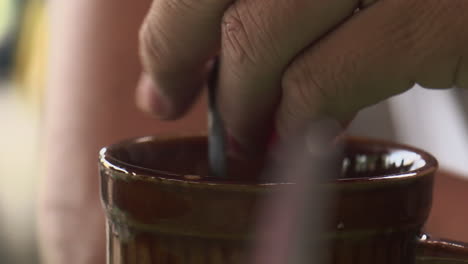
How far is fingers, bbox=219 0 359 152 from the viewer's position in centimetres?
28

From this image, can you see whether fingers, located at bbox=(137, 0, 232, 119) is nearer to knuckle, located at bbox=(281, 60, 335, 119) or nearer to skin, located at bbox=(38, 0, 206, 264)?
knuckle, located at bbox=(281, 60, 335, 119)

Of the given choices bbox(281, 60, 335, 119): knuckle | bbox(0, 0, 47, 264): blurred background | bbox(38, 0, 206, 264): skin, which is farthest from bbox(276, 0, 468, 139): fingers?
bbox(0, 0, 47, 264): blurred background

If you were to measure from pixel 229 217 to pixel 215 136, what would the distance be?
0.10 m

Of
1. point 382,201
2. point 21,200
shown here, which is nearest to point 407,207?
point 382,201

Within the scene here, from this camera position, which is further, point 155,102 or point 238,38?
point 155,102

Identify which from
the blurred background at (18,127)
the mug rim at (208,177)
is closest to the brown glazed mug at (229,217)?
the mug rim at (208,177)

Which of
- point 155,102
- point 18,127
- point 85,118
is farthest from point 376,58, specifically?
point 18,127

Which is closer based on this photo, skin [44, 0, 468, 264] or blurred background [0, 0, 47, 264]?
skin [44, 0, 468, 264]

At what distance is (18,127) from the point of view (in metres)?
1.75

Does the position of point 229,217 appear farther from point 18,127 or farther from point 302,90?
point 18,127

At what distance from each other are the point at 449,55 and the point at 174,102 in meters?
0.17

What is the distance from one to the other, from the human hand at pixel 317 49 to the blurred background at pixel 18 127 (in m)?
1.43

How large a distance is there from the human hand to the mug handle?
75 millimetres

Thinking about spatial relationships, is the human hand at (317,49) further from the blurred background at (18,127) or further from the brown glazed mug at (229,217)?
the blurred background at (18,127)
